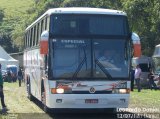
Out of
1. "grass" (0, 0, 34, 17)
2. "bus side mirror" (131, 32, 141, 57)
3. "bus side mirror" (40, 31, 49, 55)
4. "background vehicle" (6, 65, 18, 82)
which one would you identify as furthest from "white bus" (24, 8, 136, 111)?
"grass" (0, 0, 34, 17)

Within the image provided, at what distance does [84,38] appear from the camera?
1534cm

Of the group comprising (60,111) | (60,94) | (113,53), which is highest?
(113,53)

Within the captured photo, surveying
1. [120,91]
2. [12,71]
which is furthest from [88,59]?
[12,71]

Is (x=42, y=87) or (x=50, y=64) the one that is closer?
(x=50, y=64)

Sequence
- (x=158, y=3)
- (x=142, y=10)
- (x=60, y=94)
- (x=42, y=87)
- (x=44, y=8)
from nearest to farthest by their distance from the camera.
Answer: (x=60, y=94) → (x=42, y=87) → (x=158, y=3) → (x=142, y=10) → (x=44, y=8)

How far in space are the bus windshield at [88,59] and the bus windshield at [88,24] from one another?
0.33m

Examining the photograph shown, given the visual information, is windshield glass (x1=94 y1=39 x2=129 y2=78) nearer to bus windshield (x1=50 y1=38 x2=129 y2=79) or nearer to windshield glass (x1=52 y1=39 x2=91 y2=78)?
bus windshield (x1=50 y1=38 x2=129 y2=79)

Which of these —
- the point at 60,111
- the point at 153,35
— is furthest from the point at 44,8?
the point at 60,111

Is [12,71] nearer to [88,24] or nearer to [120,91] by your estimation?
[88,24]

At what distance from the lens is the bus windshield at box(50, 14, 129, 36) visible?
1545cm

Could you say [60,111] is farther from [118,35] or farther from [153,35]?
[153,35]

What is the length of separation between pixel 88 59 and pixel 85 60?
0.33 feet

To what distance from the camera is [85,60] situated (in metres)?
15.1

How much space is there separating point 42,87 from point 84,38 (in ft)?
9.68
